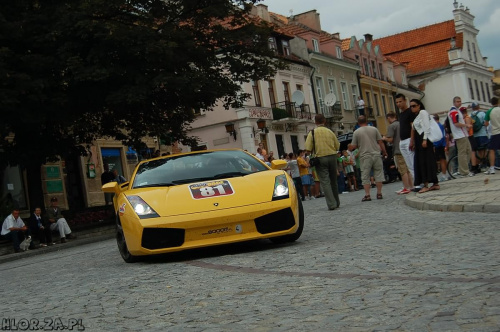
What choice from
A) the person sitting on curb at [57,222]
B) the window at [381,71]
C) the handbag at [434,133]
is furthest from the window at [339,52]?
the handbag at [434,133]

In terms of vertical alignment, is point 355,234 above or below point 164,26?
below

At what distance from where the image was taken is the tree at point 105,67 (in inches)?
899

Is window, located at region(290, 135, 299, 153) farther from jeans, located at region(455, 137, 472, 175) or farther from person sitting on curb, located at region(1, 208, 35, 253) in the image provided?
person sitting on curb, located at region(1, 208, 35, 253)

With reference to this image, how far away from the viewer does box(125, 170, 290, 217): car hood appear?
9.57 meters

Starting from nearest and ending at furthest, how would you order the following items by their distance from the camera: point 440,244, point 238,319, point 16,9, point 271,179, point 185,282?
1. point 238,319
2. point 185,282
3. point 440,244
4. point 271,179
5. point 16,9

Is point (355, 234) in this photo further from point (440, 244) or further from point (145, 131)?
point (145, 131)

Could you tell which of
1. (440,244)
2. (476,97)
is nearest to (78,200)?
(440,244)

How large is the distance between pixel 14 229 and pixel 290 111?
33833 mm

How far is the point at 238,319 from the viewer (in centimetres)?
558

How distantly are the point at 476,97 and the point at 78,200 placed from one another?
62.0 meters

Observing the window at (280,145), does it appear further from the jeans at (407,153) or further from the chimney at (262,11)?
the jeans at (407,153)

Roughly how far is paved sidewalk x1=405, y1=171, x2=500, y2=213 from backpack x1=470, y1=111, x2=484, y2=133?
20.1 ft

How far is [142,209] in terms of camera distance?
9.66 m

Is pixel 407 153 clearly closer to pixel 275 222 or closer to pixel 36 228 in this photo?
pixel 275 222
